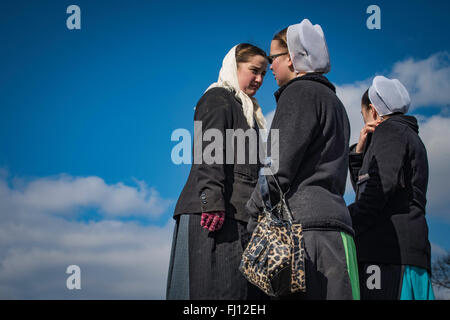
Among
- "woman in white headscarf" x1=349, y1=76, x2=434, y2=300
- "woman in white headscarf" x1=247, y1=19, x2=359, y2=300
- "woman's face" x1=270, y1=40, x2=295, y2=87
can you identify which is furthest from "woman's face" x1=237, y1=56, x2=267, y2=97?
"woman in white headscarf" x1=349, y1=76, x2=434, y2=300

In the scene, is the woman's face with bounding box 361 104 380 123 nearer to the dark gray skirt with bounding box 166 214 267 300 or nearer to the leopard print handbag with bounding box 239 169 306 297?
the dark gray skirt with bounding box 166 214 267 300

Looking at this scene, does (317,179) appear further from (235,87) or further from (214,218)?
(235,87)

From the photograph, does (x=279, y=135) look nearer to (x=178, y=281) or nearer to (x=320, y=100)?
(x=320, y=100)

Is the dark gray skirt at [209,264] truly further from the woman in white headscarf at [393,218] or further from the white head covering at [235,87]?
the woman in white headscarf at [393,218]

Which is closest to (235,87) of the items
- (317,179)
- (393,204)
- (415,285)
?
(317,179)

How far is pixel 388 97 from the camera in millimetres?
4273

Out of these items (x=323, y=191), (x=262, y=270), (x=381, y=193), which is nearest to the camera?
(x=262, y=270)

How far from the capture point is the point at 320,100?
299 cm

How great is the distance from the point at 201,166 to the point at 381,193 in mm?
1373

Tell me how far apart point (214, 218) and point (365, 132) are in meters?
1.89

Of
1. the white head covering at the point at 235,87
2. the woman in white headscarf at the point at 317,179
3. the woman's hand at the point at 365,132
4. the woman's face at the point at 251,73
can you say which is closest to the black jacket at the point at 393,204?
the woman's hand at the point at 365,132

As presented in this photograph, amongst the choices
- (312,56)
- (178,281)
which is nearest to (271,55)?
(312,56)

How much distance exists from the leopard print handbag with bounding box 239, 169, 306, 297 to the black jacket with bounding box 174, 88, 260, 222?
557 millimetres

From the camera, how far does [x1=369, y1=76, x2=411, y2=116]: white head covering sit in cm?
426
